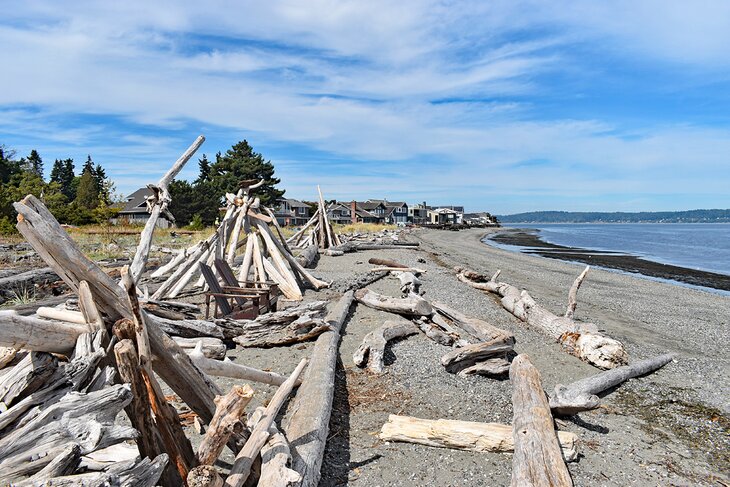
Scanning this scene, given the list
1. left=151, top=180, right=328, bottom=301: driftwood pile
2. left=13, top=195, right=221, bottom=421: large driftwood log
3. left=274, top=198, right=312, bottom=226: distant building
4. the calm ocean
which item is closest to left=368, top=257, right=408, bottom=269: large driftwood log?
left=151, top=180, right=328, bottom=301: driftwood pile

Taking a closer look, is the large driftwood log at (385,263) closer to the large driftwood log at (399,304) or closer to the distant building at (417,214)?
the large driftwood log at (399,304)

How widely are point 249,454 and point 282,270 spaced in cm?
860

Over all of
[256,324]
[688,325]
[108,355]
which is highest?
[108,355]

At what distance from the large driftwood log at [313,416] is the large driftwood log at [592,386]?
8.86ft

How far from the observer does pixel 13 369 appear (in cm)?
281

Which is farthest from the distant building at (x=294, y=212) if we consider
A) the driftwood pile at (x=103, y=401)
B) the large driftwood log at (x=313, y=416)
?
the driftwood pile at (x=103, y=401)

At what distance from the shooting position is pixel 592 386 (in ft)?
21.0

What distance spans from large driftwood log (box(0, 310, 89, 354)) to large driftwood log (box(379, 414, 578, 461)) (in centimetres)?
309

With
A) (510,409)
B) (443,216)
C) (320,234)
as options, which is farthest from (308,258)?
(443,216)

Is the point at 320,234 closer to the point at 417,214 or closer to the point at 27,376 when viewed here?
the point at 27,376

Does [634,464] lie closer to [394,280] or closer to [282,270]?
[282,270]

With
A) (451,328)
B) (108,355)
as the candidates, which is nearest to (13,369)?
(108,355)

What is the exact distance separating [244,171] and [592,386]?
4947cm

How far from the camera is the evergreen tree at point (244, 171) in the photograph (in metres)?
51.9
